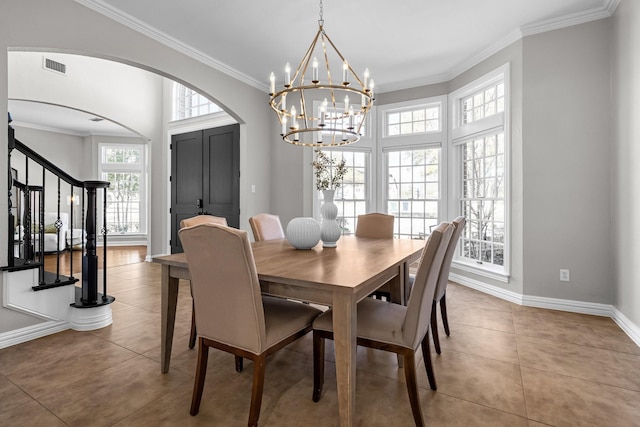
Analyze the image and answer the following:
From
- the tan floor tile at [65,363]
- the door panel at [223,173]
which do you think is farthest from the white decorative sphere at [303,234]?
the door panel at [223,173]

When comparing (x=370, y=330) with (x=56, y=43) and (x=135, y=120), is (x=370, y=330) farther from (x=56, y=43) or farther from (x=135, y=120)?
(x=135, y=120)

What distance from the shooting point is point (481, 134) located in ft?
13.5

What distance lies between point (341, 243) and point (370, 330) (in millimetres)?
1251

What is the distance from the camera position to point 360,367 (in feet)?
7.18

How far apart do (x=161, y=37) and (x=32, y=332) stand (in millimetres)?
2985

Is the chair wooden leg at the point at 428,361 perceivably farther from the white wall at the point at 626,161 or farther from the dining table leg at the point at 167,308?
the white wall at the point at 626,161

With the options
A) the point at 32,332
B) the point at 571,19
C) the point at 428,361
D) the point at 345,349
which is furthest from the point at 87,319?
the point at 571,19

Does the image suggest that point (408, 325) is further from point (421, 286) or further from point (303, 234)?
point (303, 234)

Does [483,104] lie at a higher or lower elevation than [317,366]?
higher

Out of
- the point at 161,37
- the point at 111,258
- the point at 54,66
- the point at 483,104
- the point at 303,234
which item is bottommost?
the point at 111,258

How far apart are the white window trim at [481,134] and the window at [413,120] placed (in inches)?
10.3

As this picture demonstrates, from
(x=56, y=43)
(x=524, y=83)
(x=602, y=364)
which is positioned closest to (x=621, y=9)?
(x=524, y=83)

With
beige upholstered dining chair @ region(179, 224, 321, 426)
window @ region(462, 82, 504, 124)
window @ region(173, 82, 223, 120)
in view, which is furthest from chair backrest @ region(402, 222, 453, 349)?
window @ region(173, 82, 223, 120)

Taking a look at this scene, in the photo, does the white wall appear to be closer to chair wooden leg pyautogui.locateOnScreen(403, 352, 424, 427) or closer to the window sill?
the window sill
